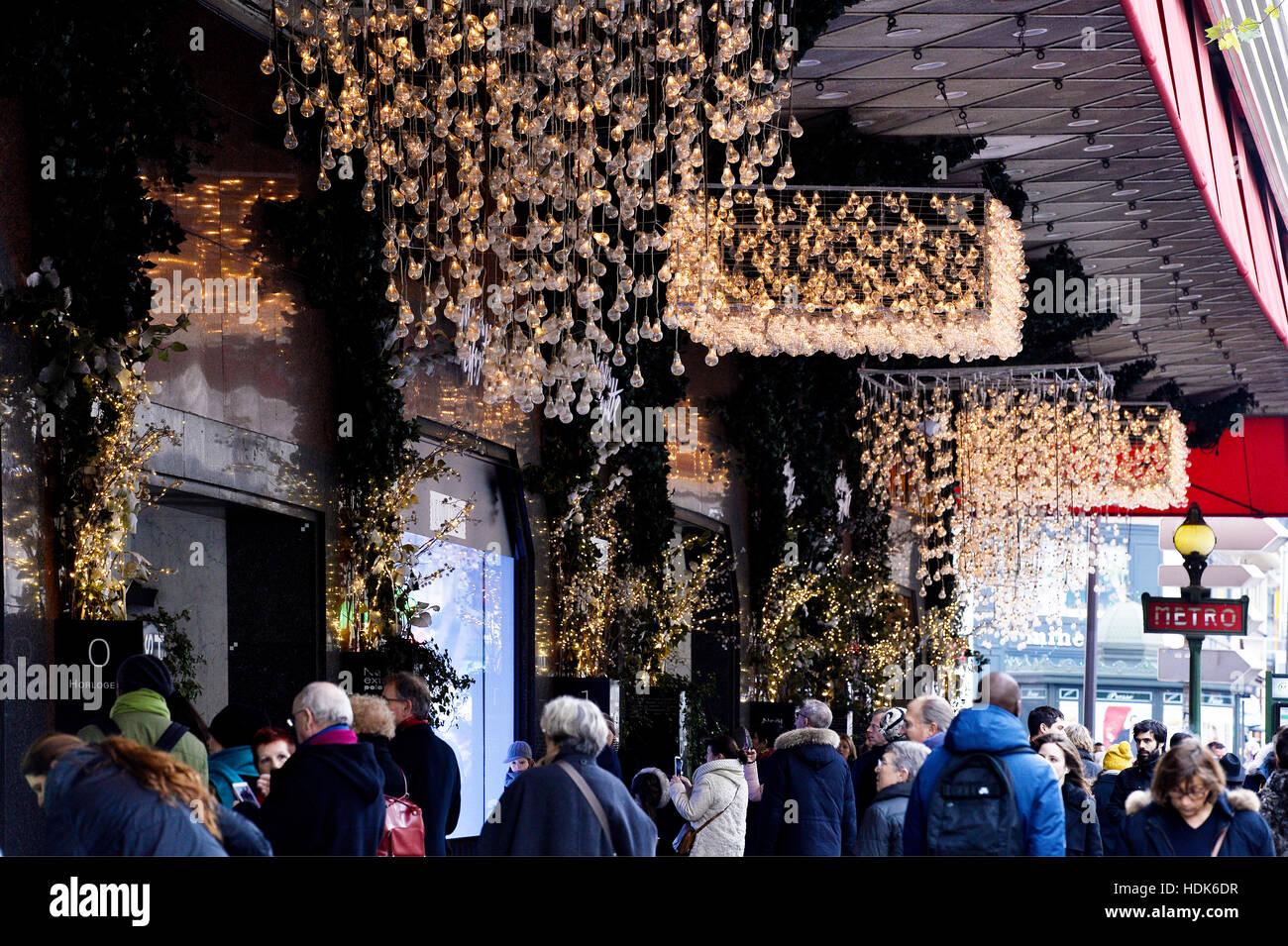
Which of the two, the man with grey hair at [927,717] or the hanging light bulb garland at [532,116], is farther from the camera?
the hanging light bulb garland at [532,116]

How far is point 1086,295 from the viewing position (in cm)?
1558

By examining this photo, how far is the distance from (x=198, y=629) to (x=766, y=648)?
7176mm

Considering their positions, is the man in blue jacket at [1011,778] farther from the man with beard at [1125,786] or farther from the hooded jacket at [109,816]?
the hooded jacket at [109,816]

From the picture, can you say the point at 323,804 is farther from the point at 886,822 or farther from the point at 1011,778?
the point at 886,822

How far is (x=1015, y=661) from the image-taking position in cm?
3297

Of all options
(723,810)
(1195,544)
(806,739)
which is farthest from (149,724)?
(1195,544)

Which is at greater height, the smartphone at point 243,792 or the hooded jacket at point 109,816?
the hooded jacket at point 109,816

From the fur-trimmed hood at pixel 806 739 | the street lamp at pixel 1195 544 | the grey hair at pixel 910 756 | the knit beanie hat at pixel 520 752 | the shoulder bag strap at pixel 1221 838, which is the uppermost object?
the street lamp at pixel 1195 544

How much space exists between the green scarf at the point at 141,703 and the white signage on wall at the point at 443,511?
16.2 feet

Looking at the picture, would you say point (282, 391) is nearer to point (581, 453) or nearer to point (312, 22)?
point (312, 22)

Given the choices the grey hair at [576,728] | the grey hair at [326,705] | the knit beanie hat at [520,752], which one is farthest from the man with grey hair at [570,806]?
the knit beanie hat at [520,752]

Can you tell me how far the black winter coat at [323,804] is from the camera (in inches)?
178

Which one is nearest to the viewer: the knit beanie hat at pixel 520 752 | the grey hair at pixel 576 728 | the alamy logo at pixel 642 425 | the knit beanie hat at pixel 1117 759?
the grey hair at pixel 576 728

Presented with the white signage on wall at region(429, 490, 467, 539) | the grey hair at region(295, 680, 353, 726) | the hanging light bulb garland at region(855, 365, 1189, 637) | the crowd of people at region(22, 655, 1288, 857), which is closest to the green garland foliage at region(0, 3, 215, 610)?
the crowd of people at region(22, 655, 1288, 857)
